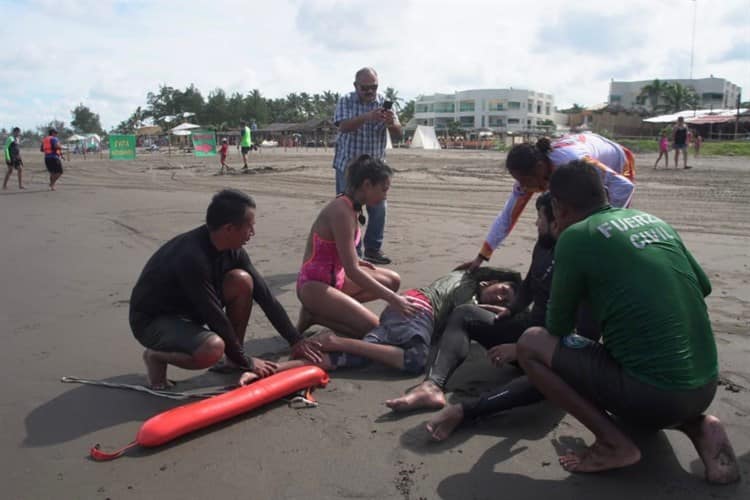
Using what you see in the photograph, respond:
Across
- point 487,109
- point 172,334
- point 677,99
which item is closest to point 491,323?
point 172,334

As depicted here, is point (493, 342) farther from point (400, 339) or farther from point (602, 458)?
point (602, 458)

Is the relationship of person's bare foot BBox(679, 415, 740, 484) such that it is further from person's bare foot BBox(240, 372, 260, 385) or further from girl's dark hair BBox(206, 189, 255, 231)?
girl's dark hair BBox(206, 189, 255, 231)

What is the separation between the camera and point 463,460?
2.34 metres

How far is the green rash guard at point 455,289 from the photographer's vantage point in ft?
11.8

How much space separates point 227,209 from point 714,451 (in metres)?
2.27

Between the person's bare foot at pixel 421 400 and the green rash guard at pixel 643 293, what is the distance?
0.92 metres

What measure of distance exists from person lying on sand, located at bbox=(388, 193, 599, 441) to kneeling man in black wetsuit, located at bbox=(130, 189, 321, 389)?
85 cm

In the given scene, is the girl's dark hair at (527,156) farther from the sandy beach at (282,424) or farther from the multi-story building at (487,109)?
the multi-story building at (487,109)

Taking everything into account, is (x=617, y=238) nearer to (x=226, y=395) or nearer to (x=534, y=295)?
(x=534, y=295)

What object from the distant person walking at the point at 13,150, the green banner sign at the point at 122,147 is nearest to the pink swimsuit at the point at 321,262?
the distant person walking at the point at 13,150

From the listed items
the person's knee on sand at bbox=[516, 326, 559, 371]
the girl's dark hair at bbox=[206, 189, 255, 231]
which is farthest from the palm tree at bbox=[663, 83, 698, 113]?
the person's knee on sand at bbox=[516, 326, 559, 371]

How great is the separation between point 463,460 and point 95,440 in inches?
60.4

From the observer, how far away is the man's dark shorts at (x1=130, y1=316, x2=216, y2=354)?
9.57ft

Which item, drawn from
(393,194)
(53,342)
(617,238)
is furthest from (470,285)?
(393,194)
